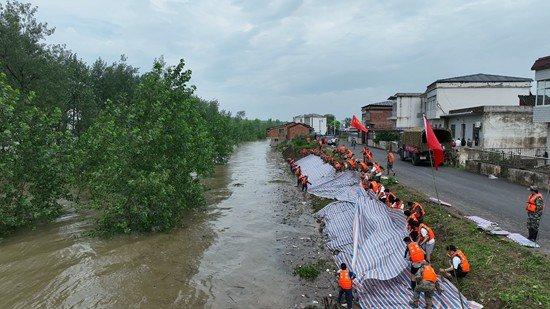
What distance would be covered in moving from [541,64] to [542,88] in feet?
5.47

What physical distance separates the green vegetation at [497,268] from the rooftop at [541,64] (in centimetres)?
1792

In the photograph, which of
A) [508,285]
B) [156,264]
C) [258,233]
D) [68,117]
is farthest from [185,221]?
[68,117]

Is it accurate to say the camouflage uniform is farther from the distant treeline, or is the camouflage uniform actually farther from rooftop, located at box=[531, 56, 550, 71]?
rooftop, located at box=[531, 56, 550, 71]

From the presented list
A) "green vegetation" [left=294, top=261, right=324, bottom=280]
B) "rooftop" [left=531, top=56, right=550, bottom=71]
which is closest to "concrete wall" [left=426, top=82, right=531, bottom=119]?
"rooftop" [left=531, top=56, right=550, bottom=71]

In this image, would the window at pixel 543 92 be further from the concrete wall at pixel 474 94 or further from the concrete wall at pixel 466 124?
the concrete wall at pixel 474 94

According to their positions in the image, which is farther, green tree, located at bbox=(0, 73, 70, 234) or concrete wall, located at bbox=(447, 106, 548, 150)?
concrete wall, located at bbox=(447, 106, 548, 150)

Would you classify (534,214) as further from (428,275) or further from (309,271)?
(309,271)

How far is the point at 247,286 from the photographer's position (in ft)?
43.8

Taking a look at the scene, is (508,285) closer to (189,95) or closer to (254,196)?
(189,95)

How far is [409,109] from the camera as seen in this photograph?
190ft

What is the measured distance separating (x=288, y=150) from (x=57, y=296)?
48.7 m

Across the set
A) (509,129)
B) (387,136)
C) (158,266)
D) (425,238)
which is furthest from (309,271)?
(387,136)

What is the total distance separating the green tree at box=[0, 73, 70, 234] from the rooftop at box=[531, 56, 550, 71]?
28940mm

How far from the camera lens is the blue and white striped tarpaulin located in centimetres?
1051
